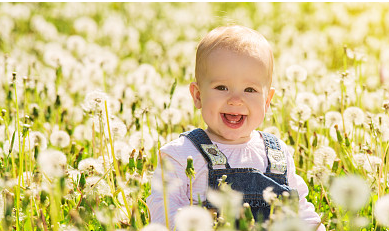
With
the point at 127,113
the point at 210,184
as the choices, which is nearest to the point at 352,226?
the point at 210,184

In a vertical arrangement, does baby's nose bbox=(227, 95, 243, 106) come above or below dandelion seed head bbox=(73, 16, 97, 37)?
below

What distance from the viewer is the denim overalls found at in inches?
71.0

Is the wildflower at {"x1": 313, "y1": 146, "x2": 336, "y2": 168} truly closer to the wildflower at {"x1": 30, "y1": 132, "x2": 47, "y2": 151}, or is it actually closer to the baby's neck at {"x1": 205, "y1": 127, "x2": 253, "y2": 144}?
the baby's neck at {"x1": 205, "y1": 127, "x2": 253, "y2": 144}

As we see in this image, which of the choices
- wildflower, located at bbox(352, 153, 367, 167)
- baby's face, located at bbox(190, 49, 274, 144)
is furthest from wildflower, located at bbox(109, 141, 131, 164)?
wildflower, located at bbox(352, 153, 367, 167)

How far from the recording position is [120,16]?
6051mm

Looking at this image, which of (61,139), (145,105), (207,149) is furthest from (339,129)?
(61,139)

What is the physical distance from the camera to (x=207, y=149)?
186 cm

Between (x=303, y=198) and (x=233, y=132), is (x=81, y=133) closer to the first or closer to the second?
(x=233, y=132)

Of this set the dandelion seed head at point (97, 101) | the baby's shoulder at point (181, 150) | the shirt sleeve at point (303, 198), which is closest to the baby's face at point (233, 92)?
the baby's shoulder at point (181, 150)

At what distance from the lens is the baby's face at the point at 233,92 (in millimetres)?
1858

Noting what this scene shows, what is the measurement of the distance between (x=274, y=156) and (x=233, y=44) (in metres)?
0.41

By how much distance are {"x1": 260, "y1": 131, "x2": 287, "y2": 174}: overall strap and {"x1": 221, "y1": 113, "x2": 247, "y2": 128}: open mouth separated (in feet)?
0.52

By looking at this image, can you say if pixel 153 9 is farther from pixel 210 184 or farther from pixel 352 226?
pixel 352 226

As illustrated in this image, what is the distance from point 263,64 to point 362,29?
386 cm
